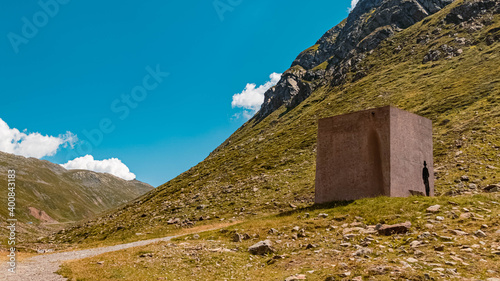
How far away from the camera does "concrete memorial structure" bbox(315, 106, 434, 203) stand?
23.8 m

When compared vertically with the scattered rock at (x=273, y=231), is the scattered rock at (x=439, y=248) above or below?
above

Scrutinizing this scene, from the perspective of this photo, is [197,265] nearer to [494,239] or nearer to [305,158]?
[494,239]

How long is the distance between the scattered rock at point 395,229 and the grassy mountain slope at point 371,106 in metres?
18.0

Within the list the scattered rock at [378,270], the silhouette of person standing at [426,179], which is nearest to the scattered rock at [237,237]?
the scattered rock at [378,270]

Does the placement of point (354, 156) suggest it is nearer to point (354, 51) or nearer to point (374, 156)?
point (374, 156)

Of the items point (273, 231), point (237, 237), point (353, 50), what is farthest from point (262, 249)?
point (353, 50)

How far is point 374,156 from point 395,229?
8.92m

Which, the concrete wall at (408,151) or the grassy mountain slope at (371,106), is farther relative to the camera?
the grassy mountain slope at (371,106)

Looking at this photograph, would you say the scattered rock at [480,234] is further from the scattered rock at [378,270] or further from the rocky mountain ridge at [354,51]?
the rocky mountain ridge at [354,51]

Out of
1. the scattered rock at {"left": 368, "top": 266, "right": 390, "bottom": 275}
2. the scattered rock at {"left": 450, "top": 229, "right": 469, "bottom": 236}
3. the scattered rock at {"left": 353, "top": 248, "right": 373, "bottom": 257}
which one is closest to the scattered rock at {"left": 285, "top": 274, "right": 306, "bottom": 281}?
the scattered rock at {"left": 368, "top": 266, "right": 390, "bottom": 275}

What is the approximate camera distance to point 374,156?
24188 mm

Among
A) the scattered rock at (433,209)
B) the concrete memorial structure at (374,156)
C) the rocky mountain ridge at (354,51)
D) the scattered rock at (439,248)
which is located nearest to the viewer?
the scattered rock at (439,248)

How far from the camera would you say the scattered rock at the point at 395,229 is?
52.0ft

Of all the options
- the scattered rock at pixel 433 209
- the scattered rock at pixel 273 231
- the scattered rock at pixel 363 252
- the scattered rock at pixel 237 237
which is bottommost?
the scattered rock at pixel 237 237
